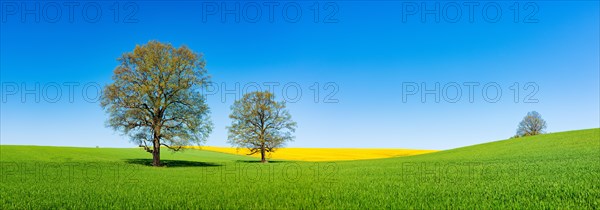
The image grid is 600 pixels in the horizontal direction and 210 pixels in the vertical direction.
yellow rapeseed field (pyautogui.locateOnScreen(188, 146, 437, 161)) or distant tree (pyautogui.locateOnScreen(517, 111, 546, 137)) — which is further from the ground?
distant tree (pyautogui.locateOnScreen(517, 111, 546, 137))

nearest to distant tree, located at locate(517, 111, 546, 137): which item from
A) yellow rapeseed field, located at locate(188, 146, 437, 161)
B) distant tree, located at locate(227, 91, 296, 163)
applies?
yellow rapeseed field, located at locate(188, 146, 437, 161)

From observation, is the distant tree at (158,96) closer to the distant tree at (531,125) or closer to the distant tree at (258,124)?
the distant tree at (258,124)

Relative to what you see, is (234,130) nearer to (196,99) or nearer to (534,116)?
(196,99)

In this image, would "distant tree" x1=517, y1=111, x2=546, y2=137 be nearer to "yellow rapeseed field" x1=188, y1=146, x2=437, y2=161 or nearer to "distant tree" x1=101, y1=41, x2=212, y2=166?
"yellow rapeseed field" x1=188, y1=146, x2=437, y2=161

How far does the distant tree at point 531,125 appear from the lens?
305 feet

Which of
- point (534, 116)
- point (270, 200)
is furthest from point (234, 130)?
point (534, 116)

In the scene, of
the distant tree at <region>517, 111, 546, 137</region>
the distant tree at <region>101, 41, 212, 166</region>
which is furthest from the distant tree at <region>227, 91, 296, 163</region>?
the distant tree at <region>517, 111, 546, 137</region>

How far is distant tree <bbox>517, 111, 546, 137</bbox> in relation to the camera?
9300cm

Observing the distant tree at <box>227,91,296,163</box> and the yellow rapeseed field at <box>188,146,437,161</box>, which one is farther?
the yellow rapeseed field at <box>188,146,437,161</box>

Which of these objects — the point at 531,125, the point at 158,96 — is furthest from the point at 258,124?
the point at 531,125

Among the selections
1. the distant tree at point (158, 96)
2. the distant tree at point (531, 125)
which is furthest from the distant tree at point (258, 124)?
the distant tree at point (531, 125)

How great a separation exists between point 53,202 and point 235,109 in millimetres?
44015

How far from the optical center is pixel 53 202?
8547 mm

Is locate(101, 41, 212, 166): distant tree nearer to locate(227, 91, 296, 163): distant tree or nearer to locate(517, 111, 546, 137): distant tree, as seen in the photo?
locate(227, 91, 296, 163): distant tree
